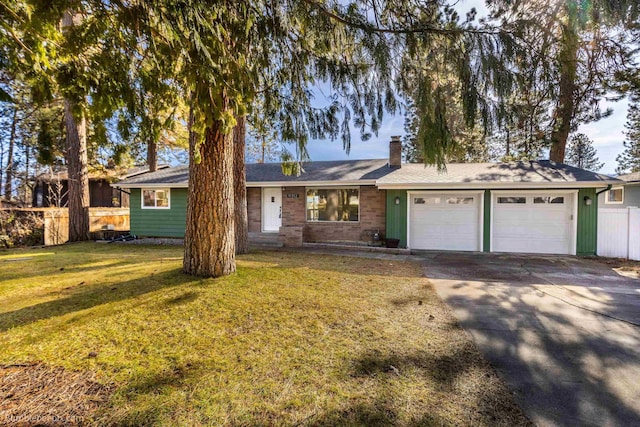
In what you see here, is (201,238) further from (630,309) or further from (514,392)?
(630,309)

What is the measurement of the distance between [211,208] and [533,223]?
1016cm

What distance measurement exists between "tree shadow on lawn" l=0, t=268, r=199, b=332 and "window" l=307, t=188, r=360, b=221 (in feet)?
22.5

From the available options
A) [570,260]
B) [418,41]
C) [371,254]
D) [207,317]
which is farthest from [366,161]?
[207,317]

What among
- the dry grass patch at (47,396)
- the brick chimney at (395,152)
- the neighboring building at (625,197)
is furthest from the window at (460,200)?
the neighboring building at (625,197)

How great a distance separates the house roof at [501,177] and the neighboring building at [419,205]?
30 millimetres

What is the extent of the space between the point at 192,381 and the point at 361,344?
162 centimetres

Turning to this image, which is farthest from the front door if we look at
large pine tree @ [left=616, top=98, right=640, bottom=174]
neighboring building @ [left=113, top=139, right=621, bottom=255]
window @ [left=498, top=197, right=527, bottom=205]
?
large pine tree @ [left=616, top=98, right=640, bottom=174]

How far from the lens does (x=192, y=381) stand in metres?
2.25

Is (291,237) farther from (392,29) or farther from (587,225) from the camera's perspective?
(587,225)

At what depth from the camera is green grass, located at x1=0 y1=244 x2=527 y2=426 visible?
6.53 feet

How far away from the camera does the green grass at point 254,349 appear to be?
1.99m

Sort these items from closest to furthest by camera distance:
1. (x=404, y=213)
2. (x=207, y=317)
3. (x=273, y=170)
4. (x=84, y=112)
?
(x=84, y=112) → (x=207, y=317) → (x=404, y=213) → (x=273, y=170)

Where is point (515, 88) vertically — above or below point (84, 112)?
above

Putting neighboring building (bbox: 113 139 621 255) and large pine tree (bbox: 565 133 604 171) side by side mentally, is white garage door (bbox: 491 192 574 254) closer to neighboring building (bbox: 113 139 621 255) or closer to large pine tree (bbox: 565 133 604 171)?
neighboring building (bbox: 113 139 621 255)
